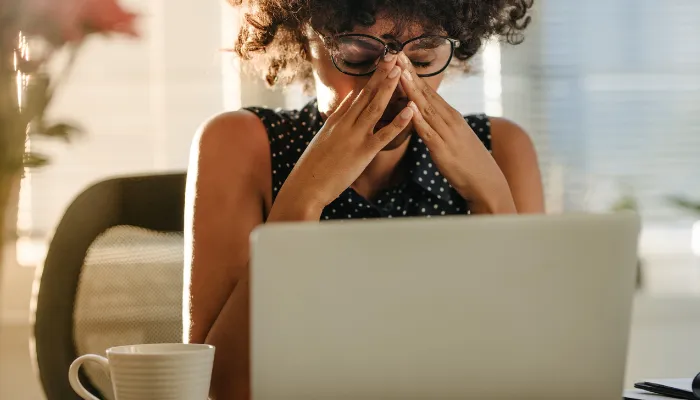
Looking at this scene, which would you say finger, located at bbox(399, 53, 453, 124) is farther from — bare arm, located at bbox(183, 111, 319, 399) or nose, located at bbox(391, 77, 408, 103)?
bare arm, located at bbox(183, 111, 319, 399)

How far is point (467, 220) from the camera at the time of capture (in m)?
0.53

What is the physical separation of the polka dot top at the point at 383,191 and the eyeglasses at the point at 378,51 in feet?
0.63

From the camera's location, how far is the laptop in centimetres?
53

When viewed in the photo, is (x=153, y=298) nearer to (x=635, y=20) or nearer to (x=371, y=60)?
(x=371, y=60)

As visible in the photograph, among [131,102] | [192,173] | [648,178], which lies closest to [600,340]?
[192,173]

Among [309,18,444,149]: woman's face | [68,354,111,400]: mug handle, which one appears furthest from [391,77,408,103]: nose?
[68,354,111,400]: mug handle

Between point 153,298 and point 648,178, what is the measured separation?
157 cm

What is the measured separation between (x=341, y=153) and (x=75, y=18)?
2.44 feet

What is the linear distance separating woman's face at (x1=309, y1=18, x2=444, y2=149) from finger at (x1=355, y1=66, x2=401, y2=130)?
0.14 ft

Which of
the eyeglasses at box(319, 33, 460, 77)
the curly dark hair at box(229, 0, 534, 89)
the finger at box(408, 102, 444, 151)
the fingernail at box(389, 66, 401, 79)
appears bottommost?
the finger at box(408, 102, 444, 151)

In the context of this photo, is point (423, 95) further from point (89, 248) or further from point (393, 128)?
point (89, 248)

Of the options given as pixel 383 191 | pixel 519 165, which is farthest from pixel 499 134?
pixel 383 191

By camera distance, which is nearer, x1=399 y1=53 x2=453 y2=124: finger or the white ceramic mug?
the white ceramic mug

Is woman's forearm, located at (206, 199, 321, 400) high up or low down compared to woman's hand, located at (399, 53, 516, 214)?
down
